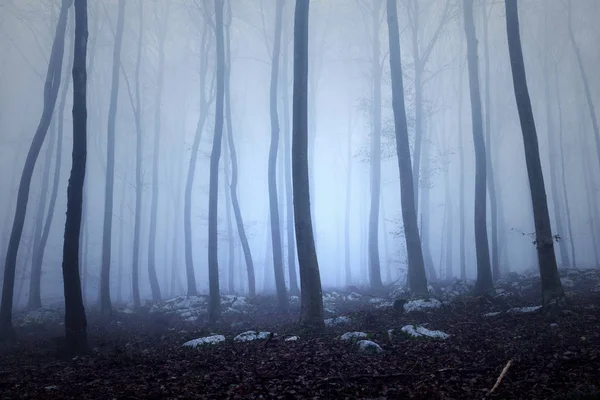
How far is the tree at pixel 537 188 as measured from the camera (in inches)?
346

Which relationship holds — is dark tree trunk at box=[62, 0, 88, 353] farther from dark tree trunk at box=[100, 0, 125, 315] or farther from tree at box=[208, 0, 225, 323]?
dark tree trunk at box=[100, 0, 125, 315]

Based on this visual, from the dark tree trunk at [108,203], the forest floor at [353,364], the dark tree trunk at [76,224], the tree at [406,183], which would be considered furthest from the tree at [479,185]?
the dark tree trunk at [108,203]

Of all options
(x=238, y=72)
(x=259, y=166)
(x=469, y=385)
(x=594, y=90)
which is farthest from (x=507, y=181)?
(x=469, y=385)

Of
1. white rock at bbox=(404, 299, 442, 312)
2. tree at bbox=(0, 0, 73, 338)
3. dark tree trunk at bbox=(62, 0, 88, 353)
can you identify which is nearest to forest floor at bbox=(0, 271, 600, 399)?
white rock at bbox=(404, 299, 442, 312)

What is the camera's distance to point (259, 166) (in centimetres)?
5528

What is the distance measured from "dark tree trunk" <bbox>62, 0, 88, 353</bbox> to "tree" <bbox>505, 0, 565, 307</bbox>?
11388 millimetres

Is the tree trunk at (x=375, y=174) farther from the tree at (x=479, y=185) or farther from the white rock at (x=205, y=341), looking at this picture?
the white rock at (x=205, y=341)

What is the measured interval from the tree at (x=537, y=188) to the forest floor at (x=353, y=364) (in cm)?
73

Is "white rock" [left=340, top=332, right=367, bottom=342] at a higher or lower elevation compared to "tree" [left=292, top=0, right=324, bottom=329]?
lower

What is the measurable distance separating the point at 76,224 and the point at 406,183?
11.0m

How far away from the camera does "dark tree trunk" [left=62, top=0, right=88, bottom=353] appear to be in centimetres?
830

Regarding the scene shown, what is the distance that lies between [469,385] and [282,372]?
272cm

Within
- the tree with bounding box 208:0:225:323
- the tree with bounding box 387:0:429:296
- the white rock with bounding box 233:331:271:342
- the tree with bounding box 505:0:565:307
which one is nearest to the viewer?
the white rock with bounding box 233:331:271:342

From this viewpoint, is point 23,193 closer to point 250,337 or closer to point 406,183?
point 250,337
